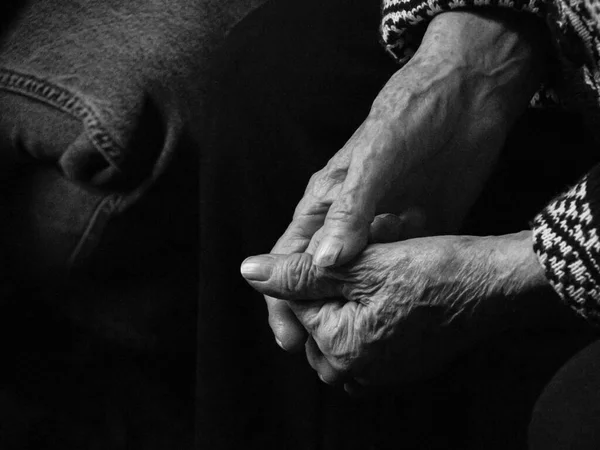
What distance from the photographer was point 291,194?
871 mm

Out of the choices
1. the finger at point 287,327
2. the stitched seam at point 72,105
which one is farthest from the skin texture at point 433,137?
the stitched seam at point 72,105

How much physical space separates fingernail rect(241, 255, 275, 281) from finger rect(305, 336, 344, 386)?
95mm

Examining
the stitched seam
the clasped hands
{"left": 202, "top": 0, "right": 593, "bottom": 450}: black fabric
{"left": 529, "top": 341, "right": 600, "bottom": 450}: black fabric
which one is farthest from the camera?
the stitched seam

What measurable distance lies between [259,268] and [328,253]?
0.23ft

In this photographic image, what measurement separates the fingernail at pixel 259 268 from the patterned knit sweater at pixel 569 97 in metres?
0.24

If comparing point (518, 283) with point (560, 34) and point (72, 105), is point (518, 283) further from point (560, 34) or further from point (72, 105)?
point (72, 105)

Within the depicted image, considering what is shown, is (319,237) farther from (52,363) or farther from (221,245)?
(52,363)

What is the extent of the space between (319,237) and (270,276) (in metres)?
0.06

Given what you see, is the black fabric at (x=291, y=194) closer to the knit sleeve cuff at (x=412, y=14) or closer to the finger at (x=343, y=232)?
the knit sleeve cuff at (x=412, y=14)

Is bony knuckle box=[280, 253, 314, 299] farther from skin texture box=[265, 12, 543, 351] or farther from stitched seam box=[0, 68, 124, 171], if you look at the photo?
stitched seam box=[0, 68, 124, 171]

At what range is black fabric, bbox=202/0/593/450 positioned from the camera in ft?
2.77

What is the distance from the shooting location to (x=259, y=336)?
2.97ft

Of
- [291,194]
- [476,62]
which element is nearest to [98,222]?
[291,194]

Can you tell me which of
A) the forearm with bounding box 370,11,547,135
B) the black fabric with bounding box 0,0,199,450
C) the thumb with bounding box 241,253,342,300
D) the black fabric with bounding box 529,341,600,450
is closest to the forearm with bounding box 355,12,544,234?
the forearm with bounding box 370,11,547,135
